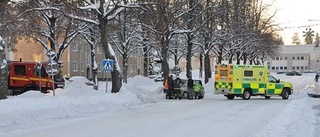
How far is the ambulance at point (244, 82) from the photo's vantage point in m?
32.0

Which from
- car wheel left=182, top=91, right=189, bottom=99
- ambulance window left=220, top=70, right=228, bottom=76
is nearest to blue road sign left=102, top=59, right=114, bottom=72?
car wheel left=182, top=91, right=189, bottom=99

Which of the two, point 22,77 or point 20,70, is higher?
point 20,70

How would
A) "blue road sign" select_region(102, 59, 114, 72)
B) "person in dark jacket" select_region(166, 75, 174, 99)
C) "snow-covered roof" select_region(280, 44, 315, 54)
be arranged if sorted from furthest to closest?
"snow-covered roof" select_region(280, 44, 315, 54) → "person in dark jacket" select_region(166, 75, 174, 99) → "blue road sign" select_region(102, 59, 114, 72)

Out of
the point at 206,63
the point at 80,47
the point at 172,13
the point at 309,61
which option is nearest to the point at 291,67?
the point at 309,61

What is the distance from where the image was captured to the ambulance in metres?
32.0

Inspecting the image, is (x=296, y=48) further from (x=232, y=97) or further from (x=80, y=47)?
(x=232, y=97)

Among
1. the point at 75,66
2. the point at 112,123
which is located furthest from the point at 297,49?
the point at 112,123

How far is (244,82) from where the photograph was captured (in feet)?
106

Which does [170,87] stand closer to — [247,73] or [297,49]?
[247,73]

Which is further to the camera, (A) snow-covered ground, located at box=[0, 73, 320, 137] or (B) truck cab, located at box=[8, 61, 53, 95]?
(B) truck cab, located at box=[8, 61, 53, 95]

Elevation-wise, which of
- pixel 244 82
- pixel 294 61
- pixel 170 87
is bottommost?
pixel 170 87

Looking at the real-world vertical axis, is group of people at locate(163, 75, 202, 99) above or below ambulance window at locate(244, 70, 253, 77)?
below

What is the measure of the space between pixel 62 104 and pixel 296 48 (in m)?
137

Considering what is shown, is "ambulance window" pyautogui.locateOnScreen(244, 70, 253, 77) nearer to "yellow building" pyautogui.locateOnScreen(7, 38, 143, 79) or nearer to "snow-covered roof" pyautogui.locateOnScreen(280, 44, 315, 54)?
"yellow building" pyautogui.locateOnScreen(7, 38, 143, 79)
